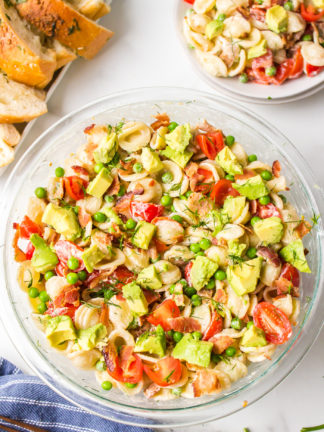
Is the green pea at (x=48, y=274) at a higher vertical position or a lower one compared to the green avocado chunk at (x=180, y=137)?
lower

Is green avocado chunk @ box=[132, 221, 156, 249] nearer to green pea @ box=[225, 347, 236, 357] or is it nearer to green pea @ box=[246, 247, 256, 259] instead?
green pea @ box=[246, 247, 256, 259]

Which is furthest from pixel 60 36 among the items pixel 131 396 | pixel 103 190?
pixel 131 396

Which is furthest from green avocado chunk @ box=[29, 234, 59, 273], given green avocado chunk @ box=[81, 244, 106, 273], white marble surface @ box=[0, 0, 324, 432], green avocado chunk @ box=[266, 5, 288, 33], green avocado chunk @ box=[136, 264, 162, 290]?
green avocado chunk @ box=[266, 5, 288, 33]

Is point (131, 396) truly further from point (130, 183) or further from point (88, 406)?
point (130, 183)

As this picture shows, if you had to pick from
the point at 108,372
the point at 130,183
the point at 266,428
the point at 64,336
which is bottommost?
the point at 266,428

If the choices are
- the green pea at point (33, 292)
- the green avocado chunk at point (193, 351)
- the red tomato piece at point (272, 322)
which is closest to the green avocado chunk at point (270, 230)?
the red tomato piece at point (272, 322)

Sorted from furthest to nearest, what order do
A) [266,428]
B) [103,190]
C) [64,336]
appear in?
1. [266,428]
2. [103,190]
3. [64,336]

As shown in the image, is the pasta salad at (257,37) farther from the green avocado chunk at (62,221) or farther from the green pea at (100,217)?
the green avocado chunk at (62,221)

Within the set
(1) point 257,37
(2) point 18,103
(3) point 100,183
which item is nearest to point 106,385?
(3) point 100,183
